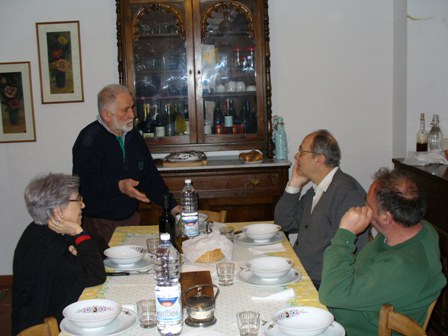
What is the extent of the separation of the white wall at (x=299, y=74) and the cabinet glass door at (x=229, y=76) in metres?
0.26

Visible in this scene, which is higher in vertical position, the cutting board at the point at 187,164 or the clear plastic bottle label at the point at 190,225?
the cutting board at the point at 187,164

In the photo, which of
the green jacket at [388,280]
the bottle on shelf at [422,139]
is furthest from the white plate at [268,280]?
the bottle on shelf at [422,139]

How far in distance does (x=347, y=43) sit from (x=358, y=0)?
1.09 feet

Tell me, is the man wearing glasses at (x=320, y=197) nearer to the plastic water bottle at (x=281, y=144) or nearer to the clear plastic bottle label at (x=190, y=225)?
the clear plastic bottle label at (x=190, y=225)

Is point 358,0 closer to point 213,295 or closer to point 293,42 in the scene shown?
point 293,42

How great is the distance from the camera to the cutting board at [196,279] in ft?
6.86

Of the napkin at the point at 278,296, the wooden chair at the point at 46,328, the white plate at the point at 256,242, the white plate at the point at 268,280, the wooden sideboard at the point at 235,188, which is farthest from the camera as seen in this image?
the wooden sideboard at the point at 235,188

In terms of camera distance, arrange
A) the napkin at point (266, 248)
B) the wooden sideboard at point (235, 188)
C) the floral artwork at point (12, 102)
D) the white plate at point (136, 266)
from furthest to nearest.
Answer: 1. the floral artwork at point (12, 102)
2. the wooden sideboard at point (235, 188)
3. the napkin at point (266, 248)
4. the white plate at point (136, 266)

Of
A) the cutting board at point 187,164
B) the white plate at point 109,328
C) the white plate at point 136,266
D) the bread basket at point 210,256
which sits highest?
the cutting board at point 187,164

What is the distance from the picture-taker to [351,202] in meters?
2.60

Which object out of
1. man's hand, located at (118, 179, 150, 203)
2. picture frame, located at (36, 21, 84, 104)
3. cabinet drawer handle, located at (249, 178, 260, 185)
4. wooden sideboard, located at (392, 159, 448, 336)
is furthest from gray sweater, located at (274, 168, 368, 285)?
picture frame, located at (36, 21, 84, 104)

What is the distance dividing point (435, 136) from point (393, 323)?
248 cm

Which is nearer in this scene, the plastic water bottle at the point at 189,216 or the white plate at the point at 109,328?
the white plate at the point at 109,328

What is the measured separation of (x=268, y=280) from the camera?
217cm
